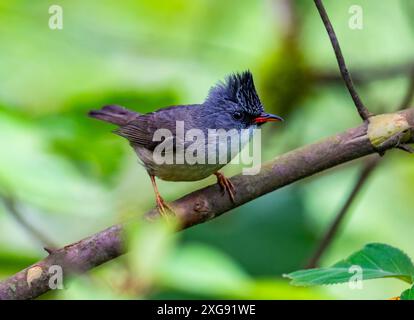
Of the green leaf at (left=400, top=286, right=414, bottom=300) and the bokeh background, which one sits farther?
the bokeh background

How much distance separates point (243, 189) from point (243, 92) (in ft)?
3.23

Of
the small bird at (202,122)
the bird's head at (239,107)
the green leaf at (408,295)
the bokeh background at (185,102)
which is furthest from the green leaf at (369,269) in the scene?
the bird's head at (239,107)

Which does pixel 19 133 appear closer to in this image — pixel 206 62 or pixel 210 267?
pixel 210 267

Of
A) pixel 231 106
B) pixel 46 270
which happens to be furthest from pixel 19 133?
pixel 231 106

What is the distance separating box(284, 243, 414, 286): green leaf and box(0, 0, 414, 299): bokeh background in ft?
1.45

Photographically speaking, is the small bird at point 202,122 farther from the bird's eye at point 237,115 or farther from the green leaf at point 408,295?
the green leaf at point 408,295

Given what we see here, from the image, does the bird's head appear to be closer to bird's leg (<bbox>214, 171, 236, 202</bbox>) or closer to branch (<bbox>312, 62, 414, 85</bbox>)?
bird's leg (<bbox>214, 171, 236, 202</bbox>)

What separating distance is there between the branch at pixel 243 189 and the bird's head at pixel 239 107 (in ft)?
2.57

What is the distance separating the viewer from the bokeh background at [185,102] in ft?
9.59

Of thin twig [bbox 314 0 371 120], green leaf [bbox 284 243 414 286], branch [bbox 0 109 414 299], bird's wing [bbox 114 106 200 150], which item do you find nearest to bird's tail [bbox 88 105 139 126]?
bird's wing [bbox 114 106 200 150]

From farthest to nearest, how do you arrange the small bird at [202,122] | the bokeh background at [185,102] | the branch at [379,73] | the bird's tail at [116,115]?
the branch at [379,73] < the bird's tail at [116,115] < the small bird at [202,122] < the bokeh background at [185,102]

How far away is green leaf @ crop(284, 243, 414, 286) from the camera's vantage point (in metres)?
2.08

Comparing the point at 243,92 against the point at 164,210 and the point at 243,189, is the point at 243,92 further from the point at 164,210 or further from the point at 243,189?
the point at 164,210

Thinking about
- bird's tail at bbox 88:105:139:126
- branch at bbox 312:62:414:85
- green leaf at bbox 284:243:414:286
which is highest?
branch at bbox 312:62:414:85
